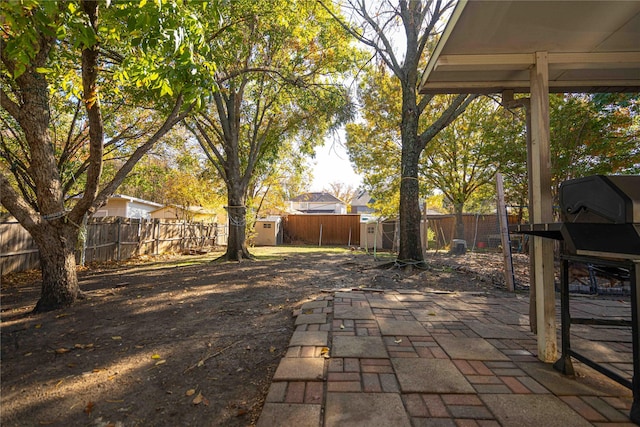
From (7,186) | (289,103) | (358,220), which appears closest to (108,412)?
(7,186)

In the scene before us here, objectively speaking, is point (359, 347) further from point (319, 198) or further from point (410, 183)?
point (319, 198)

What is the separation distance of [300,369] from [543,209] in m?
2.22

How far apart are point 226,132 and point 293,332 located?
7676 mm

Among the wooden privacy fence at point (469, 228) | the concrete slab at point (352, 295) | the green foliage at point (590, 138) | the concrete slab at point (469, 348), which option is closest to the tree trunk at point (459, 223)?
the wooden privacy fence at point (469, 228)

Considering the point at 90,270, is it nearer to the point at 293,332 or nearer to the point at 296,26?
the point at 293,332

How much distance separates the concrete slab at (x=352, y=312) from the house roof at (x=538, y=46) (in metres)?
2.56

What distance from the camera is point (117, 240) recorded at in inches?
370

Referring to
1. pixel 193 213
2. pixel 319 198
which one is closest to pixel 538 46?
pixel 193 213

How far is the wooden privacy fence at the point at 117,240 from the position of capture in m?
6.50

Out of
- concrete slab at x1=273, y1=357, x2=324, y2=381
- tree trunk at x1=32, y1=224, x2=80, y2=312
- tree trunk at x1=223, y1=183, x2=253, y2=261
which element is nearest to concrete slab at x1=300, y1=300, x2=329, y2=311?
concrete slab at x1=273, y1=357, x2=324, y2=381

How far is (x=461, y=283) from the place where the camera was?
5316 mm

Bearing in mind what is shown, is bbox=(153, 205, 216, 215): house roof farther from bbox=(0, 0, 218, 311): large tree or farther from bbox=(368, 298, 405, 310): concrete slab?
bbox=(368, 298, 405, 310): concrete slab

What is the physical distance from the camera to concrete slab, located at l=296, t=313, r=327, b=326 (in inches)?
121

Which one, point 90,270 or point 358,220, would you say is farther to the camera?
point 358,220
